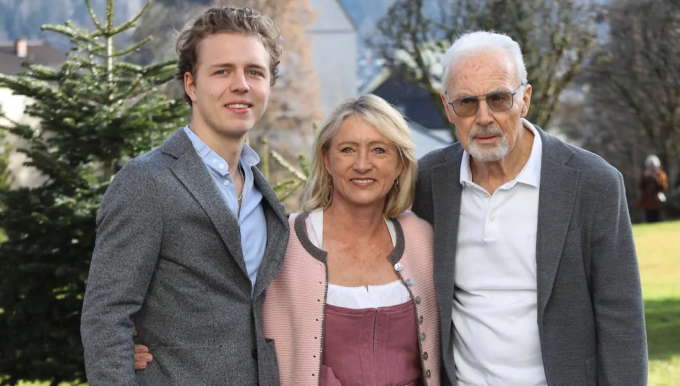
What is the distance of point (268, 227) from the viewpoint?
12.0 ft

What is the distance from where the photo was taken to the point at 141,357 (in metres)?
3.18

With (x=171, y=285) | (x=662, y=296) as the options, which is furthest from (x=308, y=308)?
(x=662, y=296)

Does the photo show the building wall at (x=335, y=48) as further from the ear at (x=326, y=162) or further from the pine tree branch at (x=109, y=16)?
the ear at (x=326, y=162)

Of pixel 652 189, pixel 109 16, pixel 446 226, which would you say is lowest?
pixel 652 189

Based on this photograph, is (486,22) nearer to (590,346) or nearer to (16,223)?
(16,223)

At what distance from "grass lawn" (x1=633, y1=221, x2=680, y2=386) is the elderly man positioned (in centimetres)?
491

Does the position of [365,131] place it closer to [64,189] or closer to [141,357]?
[141,357]

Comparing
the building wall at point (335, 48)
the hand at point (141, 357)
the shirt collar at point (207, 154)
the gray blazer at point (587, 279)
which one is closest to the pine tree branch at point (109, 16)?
the shirt collar at point (207, 154)

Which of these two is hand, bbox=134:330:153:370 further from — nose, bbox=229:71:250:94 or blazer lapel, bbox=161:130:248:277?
nose, bbox=229:71:250:94

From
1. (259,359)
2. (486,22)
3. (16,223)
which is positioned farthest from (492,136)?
(486,22)

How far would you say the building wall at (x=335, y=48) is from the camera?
5569 centimetres

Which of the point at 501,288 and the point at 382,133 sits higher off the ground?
the point at 382,133

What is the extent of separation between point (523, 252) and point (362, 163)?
0.84 m

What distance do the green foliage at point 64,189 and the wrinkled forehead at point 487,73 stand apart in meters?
3.20
